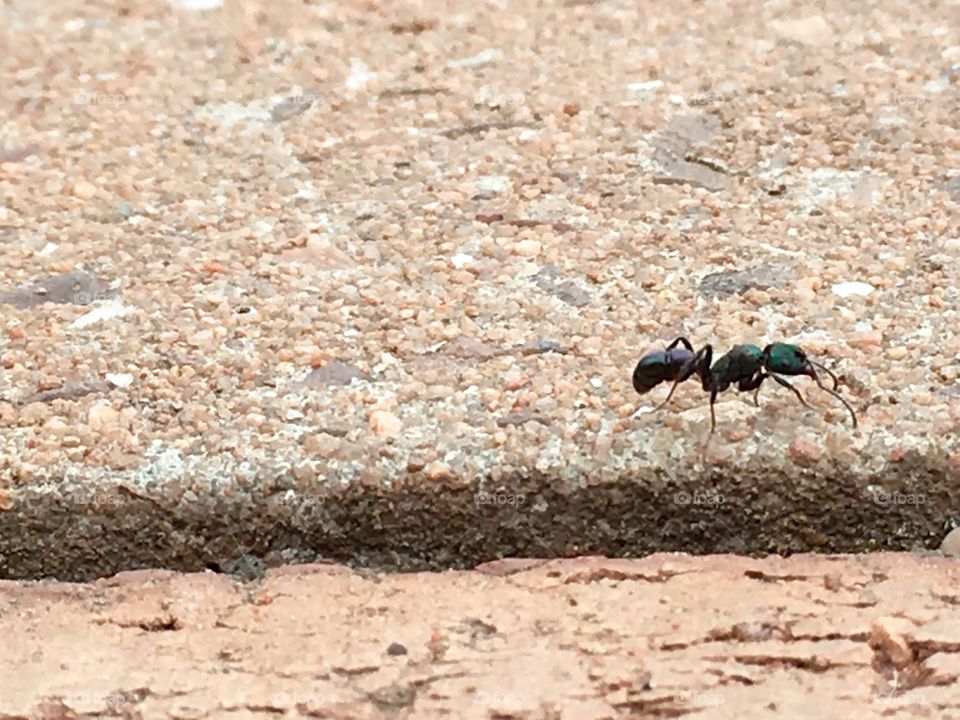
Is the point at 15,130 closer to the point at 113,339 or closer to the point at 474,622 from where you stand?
the point at 113,339
